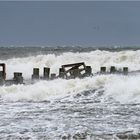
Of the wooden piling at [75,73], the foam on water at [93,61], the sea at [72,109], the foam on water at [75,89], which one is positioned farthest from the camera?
the foam on water at [93,61]

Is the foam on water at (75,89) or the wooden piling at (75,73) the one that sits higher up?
the wooden piling at (75,73)

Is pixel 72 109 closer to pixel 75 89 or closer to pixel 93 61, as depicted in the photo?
pixel 75 89

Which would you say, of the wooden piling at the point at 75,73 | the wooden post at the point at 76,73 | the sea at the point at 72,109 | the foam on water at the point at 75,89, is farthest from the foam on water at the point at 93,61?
the sea at the point at 72,109

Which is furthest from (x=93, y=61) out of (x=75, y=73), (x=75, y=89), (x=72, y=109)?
(x=72, y=109)

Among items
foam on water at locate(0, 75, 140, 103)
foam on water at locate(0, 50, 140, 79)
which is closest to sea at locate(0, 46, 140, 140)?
foam on water at locate(0, 75, 140, 103)

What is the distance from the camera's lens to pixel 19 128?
1255cm

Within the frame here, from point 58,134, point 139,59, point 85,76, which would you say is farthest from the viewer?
point 139,59

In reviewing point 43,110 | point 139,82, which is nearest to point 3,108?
point 43,110

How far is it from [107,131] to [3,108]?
4.71 meters

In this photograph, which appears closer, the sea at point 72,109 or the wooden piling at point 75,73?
the sea at point 72,109

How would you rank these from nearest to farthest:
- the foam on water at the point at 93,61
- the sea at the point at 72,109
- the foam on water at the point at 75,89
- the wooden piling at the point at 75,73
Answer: the sea at the point at 72,109 < the foam on water at the point at 75,89 < the wooden piling at the point at 75,73 < the foam on water at the point at 93,61

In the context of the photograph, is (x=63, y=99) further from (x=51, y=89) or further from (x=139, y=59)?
(x=139, y=59)

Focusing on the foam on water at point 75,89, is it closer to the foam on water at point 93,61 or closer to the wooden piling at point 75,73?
the wooden piling at point 75,73

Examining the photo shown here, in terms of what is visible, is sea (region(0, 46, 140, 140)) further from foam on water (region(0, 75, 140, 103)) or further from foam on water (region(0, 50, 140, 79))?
foam on water (region(0, 50, 140, 79))
